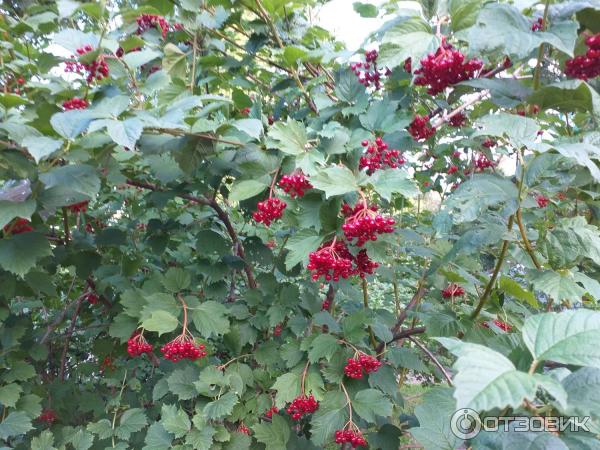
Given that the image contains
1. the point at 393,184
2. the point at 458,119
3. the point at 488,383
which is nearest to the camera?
the point at 488,383

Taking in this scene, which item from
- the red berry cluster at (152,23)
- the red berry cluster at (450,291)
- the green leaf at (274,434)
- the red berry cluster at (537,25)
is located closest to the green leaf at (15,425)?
the green leaf at (274,434)

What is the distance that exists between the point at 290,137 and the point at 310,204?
263 mm

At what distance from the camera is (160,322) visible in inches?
71.0

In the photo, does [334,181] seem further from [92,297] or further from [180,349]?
[92,297]

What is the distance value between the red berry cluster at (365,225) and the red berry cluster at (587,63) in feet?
2.65

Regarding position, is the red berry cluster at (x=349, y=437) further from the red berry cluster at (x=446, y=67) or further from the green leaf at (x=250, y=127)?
the red berry cluster at (x=446, y=67)

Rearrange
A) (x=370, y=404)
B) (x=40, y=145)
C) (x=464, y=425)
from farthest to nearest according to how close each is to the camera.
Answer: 1. (x=370, y=404)
2. (x=40, y=145)
3. (x=464, y=425)

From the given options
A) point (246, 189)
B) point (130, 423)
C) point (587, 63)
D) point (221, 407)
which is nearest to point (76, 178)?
point (246, 189)

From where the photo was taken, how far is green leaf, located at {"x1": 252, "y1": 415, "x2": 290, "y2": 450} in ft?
6.31

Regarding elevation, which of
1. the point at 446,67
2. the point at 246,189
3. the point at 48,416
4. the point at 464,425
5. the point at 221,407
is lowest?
the point at 48,416

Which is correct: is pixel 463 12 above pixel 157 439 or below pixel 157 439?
above

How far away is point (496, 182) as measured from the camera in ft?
4.90

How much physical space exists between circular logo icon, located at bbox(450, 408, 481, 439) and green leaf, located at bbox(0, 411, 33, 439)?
1947 millimetres

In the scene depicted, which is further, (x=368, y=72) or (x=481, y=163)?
(x=481, y=163)
